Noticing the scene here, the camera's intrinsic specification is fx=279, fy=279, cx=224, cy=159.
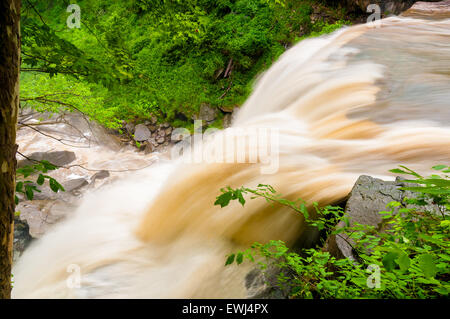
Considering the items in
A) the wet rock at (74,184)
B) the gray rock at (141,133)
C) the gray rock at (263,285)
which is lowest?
the wet rock at (74,184)

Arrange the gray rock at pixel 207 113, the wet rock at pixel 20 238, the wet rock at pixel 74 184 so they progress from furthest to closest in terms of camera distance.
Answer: the gray rock at pixel 207 113
the wet rock at pixel 74 184
the wet rock at pixel 20 238

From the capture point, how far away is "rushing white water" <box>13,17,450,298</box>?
2.51 meters

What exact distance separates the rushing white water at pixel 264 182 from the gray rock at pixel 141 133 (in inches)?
114

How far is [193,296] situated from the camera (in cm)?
227

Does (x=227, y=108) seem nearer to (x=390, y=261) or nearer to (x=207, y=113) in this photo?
(x=207, y=113)

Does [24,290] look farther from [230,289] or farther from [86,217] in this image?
[230,289]

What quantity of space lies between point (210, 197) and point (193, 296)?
127cm

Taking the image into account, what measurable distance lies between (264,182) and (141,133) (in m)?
6.89

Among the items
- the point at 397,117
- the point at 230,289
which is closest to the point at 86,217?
the point at 230,289

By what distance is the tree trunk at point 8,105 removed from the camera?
3.47 ft

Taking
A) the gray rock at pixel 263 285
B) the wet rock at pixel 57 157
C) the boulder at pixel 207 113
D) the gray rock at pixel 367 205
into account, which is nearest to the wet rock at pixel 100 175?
the wet rock at pixel 57 157

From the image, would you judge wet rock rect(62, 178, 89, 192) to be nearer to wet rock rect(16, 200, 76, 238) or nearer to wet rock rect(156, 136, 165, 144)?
wet rock rect(16, 200, 76, 238)

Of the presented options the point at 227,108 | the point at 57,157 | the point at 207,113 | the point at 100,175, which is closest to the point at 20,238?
the point at 100,175

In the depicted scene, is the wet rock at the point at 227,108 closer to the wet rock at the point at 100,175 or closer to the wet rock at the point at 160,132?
the wet rock at the point at 160,132
